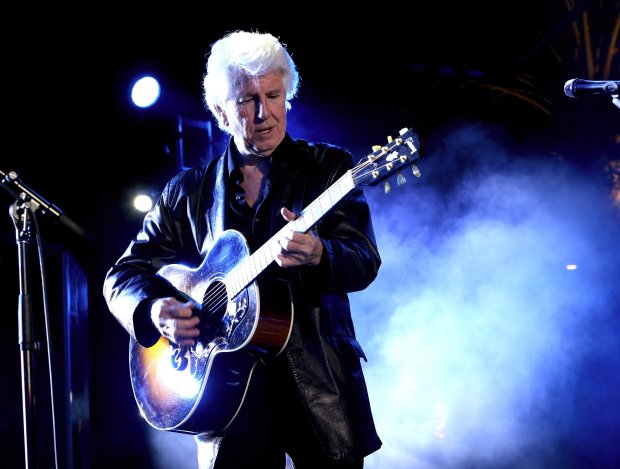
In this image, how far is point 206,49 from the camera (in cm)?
527

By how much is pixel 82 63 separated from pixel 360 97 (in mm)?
2642

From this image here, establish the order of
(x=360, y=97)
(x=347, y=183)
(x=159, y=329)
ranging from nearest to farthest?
(x=347, y=183) < (x=159, y=329) < (x=360, y=97)

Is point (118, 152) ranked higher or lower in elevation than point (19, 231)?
higher

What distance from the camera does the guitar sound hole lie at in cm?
216

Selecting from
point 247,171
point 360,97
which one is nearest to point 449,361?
point 360,97

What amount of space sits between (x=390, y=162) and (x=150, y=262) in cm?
130

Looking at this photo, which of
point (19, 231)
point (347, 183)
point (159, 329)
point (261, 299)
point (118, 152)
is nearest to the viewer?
point (347, 183)

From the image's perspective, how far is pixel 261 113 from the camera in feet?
7.47

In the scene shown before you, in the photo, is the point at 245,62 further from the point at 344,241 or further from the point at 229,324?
the point at 229,324

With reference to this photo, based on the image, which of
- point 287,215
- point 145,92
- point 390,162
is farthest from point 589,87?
point 145,92

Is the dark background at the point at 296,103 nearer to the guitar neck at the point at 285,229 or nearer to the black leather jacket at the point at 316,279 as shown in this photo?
the black leather jacket at the point at 316,279

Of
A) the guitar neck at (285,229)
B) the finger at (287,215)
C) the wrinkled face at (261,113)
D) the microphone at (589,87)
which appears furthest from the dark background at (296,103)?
the microphone at (589,87)

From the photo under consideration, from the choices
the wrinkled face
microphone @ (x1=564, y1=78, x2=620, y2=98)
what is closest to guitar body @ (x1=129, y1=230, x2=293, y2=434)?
the wrinkled face

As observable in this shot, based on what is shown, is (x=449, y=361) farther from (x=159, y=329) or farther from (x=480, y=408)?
(x=159, y=329)
